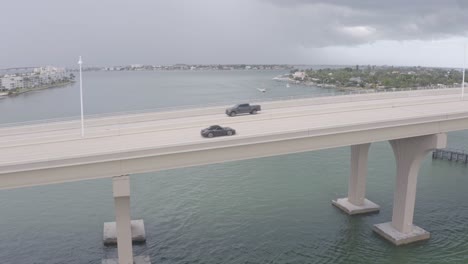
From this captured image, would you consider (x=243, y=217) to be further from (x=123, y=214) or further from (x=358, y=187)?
(x=123, y=214)

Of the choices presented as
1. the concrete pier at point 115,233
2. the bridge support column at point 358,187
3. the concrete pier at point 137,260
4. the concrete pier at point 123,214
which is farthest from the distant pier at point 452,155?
the concrete pier at point 123,214

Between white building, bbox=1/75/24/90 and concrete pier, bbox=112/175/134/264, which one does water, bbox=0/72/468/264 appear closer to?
concrete pier, bbox=112/175/134/264

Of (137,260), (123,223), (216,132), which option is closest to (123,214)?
(123,223)

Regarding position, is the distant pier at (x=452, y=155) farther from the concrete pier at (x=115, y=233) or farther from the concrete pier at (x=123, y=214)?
the concrete pier at (x=123, y=214)

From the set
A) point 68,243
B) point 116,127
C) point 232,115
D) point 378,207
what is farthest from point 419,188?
point 68,243

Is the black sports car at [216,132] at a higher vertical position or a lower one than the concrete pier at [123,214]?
higher
